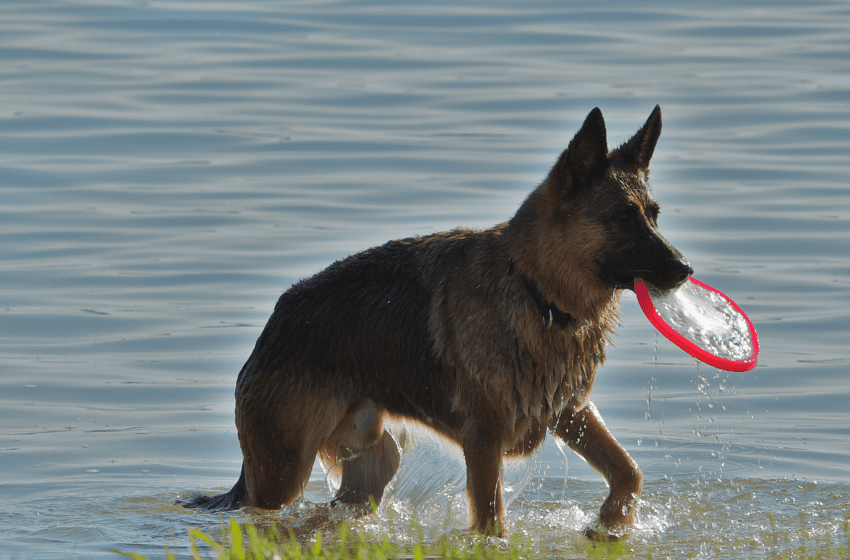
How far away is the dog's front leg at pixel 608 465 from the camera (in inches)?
244

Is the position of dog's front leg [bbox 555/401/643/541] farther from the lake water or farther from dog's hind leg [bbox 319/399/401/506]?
dog's hind leg [bbox 319/399/401/506]

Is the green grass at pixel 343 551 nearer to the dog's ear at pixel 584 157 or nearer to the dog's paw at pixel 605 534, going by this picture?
the dog's paw at pixel 605 534

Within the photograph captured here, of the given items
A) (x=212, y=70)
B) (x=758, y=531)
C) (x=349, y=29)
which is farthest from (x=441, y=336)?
(x=349, y=29)

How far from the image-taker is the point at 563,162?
18.8 feet

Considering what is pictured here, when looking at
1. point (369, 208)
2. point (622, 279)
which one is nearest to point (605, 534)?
point (622, 279)

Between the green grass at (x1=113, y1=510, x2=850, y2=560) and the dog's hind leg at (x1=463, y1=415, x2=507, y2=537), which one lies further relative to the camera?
the dog's hind leg at (x1=463, y1=415, x2=507, y2=537)

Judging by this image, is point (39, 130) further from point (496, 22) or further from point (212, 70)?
point (496, 22)

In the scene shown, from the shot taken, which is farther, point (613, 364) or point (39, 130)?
point (39, 130)

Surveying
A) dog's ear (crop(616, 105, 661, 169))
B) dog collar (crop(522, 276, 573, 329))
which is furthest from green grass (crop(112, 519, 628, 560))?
dog's ear (crop(616, 105, 661, 169))

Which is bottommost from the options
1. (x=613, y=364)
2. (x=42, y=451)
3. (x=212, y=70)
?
A: (x=42, y=451)

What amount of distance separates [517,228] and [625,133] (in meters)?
7.57

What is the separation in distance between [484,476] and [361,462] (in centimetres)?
108

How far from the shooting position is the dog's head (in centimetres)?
559

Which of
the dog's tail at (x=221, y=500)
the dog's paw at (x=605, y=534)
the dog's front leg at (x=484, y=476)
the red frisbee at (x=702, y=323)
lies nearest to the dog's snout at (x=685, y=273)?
the red frisbee at (x=702, y=323)
